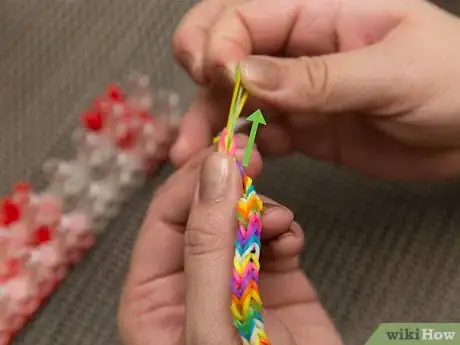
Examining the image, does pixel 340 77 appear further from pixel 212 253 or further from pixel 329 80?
pixel 212 253

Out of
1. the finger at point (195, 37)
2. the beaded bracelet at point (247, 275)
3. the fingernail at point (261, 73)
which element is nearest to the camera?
the beaded bracelet at point (247, 275)

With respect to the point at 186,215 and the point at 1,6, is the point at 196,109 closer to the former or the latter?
the point at 186,215

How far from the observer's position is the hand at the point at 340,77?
0.61 meters

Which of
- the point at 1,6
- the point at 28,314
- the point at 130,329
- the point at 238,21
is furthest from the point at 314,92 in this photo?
the point at 1,6

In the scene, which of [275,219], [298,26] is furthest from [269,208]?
[298,26]

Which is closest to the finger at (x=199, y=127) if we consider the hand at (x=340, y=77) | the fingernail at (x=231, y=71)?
the hand at (x=340, y=77)

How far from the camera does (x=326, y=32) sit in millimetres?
717

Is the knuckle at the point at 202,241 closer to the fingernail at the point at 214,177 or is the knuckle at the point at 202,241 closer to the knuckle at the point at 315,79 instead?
the fingernail at the point at 214,177

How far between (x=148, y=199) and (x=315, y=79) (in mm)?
315

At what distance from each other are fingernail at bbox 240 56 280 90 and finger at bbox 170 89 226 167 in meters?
0.15

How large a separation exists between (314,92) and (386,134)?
0.16 metres

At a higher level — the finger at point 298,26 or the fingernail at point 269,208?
the finger at point 298,26

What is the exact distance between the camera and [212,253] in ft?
→ 1.66

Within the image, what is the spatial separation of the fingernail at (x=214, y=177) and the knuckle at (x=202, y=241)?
0.08 ft
